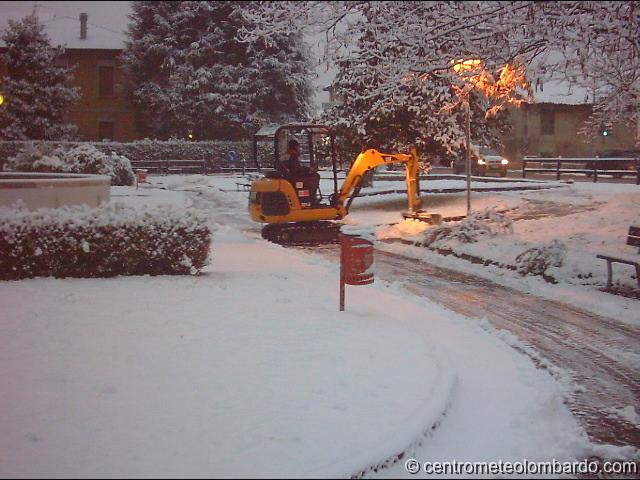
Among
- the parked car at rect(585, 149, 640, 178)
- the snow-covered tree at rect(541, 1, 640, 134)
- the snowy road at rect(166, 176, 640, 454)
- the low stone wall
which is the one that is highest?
the snow-covered tree at rect(541, 1, 640, 134)

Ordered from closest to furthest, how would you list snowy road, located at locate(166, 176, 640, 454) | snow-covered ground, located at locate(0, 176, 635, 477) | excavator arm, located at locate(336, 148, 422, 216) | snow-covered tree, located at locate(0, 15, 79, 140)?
Result: snow-covered ground, located at locate(0, 176, 635, 477)
snowy road, located at locate(166, 176, 640, 454)
excavator arm, located at locate(336, 148, 422, 216)
snow-covered tree, located at locate(0, 15, 79, 140)

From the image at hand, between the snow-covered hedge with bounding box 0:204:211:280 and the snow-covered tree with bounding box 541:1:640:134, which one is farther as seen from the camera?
the snow-covered hedge with bounding box 0:204:211:280

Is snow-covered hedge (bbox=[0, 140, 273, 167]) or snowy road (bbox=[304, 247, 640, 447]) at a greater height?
snow-covered hedge (bbox=[0, 140, 273, 167])

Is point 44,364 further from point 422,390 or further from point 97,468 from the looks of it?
point 422,390

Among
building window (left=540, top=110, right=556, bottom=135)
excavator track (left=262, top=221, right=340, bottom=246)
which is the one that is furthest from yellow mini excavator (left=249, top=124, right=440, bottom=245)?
building window (left=540, top=110, right=556, bottom=135)

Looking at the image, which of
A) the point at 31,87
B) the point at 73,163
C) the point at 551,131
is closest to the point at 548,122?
the point at 551,131

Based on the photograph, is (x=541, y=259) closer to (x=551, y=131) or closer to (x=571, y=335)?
(x=571, y=335)

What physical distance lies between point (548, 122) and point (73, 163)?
4133 cm

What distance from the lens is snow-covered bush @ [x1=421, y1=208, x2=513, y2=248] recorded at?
1673 cm

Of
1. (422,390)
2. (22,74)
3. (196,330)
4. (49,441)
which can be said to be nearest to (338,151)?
(196,330)

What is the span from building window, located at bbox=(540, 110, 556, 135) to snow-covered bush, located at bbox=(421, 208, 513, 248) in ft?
149

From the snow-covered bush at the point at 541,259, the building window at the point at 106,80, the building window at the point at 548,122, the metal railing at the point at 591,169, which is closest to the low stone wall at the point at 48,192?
the snow-covered bush at the point at 541,259

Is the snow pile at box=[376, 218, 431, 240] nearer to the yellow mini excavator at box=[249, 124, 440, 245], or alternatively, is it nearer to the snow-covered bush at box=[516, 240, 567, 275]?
the yellow mini excavator at box=[249, 124, 440, 245]

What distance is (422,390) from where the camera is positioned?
673 cm
